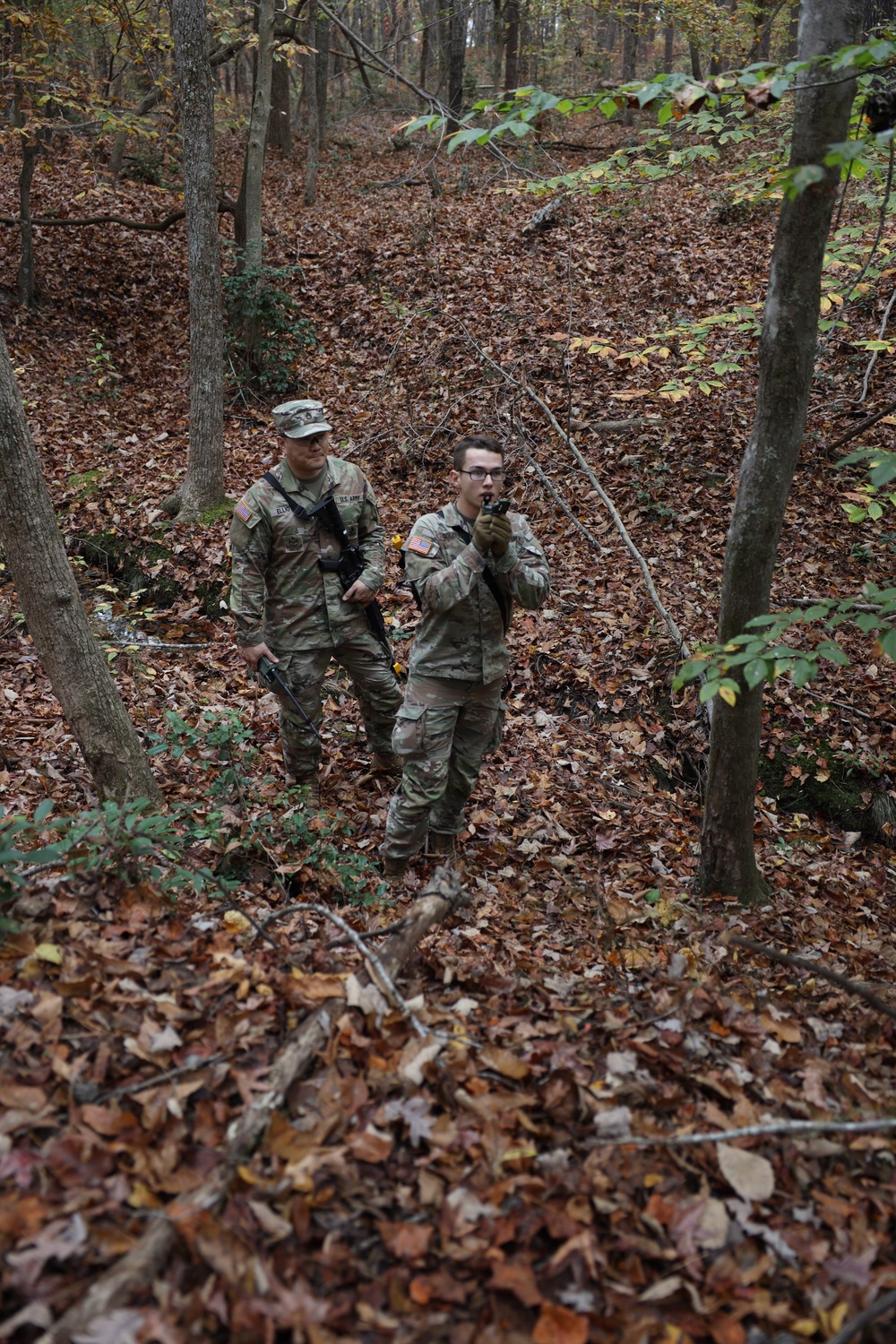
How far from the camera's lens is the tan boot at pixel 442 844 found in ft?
17.3

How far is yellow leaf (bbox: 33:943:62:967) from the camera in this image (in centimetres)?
292

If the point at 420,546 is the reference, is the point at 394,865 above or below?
below

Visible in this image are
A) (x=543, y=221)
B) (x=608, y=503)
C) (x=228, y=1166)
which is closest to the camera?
(x=228, y=1166)

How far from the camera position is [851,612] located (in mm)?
3285

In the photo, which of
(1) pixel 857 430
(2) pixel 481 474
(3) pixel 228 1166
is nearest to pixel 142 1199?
(3) pixel 228 1166

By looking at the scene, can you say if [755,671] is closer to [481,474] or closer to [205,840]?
[481,474]

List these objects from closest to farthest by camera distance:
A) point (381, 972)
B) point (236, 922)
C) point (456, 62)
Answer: point (381, 972) < point (236, 922) < point (456, 62)

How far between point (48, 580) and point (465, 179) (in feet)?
49.6

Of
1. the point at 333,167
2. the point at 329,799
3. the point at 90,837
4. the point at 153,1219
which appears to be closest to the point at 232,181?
the point at 333,167

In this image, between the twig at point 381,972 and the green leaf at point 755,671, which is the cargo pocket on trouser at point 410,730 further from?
the green leaf at point 755,671

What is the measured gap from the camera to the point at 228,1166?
2.27m

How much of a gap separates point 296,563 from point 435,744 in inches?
62.0

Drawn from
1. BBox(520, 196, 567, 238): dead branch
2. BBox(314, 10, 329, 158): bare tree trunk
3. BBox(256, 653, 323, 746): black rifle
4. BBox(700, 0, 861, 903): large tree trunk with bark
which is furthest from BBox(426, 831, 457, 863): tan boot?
BBox(314, 10, 329, 158): bare tree trunk

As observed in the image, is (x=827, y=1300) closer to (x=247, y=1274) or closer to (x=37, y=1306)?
(x=247, y=1274)
